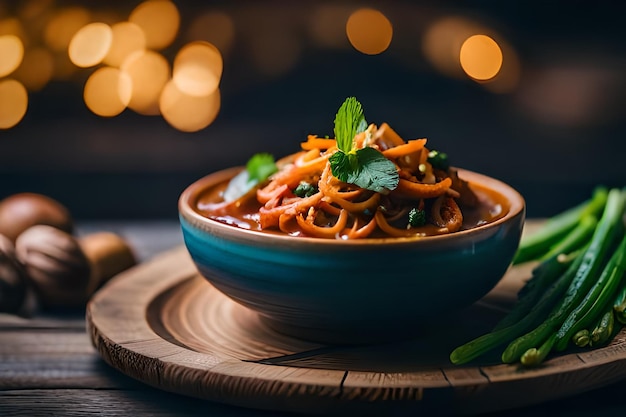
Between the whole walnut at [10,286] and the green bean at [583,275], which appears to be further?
the whole walnut at [10,286]

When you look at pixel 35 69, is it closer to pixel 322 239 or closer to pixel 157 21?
pixel 157 21

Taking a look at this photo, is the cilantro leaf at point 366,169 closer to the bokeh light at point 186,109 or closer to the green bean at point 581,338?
the green bean at point 581,338

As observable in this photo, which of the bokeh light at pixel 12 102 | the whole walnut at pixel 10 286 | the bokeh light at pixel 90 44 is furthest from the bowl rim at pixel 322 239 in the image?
the bokeh light at pixel 12 102

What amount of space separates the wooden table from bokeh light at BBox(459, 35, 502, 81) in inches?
136

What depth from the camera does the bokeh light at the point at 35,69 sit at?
16.9 feet

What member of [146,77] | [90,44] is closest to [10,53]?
[90,44]

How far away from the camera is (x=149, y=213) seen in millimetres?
5234

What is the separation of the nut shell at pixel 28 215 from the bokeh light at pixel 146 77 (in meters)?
2.32

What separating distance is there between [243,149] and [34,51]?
56.2 inches

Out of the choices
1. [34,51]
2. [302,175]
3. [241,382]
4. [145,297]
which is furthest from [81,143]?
[241,382]

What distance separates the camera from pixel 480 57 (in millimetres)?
5305

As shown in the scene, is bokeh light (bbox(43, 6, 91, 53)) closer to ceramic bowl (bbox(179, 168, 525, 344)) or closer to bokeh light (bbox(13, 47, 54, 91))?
bokeh light (bbox(13, 47, 54, 91))

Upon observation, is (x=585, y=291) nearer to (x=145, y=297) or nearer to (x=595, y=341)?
(x=595, y=341)

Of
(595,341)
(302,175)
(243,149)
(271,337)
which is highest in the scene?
(302,175)
